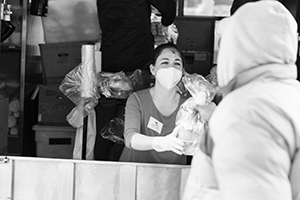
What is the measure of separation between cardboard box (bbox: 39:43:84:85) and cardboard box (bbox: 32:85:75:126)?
13cm

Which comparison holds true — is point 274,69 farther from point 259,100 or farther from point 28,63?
point 28,63

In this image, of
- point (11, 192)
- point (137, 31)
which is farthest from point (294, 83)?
point (137, 31)

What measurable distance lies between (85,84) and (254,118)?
6.20 ft

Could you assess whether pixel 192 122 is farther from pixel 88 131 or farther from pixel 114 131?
pixel 88 131

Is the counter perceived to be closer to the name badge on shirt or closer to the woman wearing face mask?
the woman wearing face mask

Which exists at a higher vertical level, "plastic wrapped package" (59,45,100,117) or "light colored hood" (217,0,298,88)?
"light colored hood" (217,0,298,88)

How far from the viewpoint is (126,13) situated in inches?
133

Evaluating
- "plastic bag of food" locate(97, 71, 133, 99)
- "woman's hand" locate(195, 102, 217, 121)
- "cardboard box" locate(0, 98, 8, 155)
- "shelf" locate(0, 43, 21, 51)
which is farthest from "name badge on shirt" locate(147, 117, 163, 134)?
"shelf" locate(0, 43, 21, 51)

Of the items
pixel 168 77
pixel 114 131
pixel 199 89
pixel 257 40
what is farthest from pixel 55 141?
pixel 257 40

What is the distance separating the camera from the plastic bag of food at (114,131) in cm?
299

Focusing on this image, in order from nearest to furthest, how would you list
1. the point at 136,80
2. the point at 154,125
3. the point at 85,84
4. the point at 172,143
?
the point at 172,143, the point at 154,125, the point at 85,84, the point at 136,80

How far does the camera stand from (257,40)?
1245 mm

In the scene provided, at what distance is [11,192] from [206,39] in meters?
2.19

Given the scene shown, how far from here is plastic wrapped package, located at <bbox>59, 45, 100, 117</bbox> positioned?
293cm
